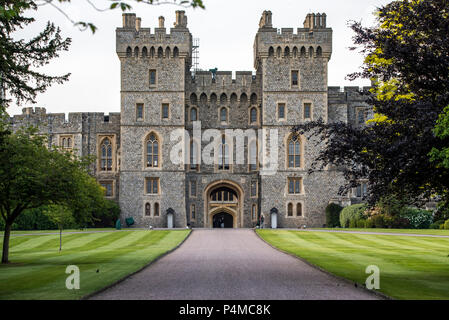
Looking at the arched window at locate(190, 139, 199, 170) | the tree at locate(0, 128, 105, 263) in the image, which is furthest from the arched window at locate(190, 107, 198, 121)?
the tree at locate(0, 128, 105, 263)

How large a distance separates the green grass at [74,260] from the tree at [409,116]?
7.26 m

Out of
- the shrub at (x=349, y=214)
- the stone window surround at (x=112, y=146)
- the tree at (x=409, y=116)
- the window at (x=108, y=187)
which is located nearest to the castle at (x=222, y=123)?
the shrub at (x=349, y=214)

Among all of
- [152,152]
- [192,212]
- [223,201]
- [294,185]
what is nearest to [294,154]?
[294,185]

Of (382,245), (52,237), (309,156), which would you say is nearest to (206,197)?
(309,156)

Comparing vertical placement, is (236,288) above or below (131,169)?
below

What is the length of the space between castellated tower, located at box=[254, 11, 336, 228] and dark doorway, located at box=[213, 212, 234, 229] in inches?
273

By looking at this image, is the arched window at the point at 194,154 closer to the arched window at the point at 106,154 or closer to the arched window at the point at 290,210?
the arched window at the point at 106,154

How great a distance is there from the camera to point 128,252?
26125 millimetres

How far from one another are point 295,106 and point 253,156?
17.6ft

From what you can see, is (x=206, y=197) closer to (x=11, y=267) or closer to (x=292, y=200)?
(x=292, y=200)

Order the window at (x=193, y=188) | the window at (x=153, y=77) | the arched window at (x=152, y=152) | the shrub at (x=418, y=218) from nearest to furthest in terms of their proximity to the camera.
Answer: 1. the shrub at (x=418, y=218)
2. the arched window at (x=152, y=152)
3. the window at (x=153, y=77)
4. the window at (x=193, y=188)

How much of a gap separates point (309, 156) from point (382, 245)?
59.9 feet

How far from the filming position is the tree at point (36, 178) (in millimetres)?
21172

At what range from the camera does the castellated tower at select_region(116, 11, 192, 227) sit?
4681 centimetres
